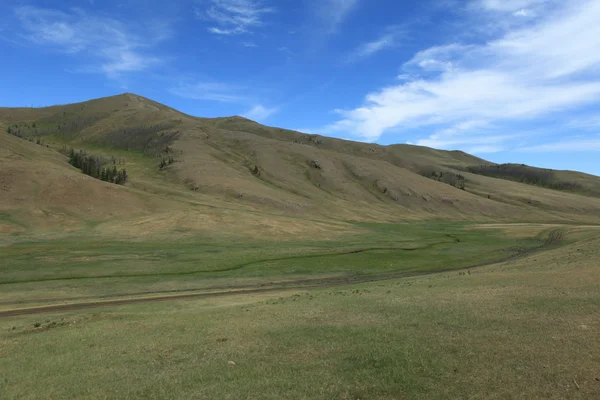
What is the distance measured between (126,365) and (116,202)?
9611 centimetres

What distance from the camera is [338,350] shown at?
15.4 metres

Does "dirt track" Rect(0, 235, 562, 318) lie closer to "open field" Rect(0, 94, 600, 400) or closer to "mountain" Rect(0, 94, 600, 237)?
"open field" Rect(0, 94, 600, 400)

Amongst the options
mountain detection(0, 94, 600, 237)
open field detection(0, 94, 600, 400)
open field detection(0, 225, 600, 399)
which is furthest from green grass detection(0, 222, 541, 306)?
open field detection(0, 225, 600, 399)

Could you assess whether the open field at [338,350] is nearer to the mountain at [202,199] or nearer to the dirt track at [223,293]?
the dirt track at [223,293]

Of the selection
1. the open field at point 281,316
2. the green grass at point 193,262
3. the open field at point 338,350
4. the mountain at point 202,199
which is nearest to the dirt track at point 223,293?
the open field at point 281,316

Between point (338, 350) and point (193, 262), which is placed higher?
point (338, 350)

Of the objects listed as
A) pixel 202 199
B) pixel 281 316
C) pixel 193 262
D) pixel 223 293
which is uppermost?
pixel 202 199

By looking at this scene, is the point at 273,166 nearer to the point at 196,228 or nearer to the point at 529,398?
the point at 196,228

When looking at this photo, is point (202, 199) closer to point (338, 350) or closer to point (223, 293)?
point (223, 293)

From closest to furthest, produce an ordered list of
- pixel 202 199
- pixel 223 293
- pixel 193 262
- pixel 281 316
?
pixel 281 316
pixel 223 293
pixel 193 262
pixel 202 199

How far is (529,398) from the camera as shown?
36.0 feet

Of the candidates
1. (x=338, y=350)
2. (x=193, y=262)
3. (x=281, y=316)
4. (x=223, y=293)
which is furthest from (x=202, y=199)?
(x=338, y=350)

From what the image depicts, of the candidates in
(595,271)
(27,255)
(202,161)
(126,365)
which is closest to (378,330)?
(126,365)

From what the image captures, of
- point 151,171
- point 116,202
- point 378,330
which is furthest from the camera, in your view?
point 151,171
